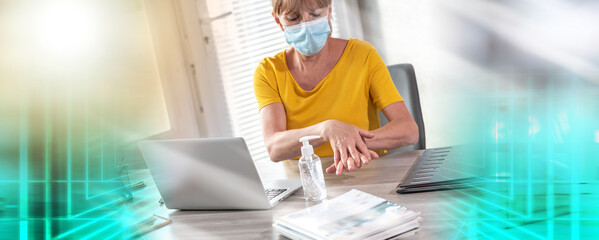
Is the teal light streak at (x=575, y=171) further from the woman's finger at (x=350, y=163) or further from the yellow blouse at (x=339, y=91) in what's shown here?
the yellow blouse at (x=339, y=91)

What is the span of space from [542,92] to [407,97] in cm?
90

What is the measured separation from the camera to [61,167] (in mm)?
1292

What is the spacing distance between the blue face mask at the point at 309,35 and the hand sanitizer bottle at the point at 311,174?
2.13 ft

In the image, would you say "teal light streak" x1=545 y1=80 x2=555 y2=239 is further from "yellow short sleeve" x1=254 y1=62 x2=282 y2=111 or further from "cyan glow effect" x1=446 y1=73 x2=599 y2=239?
"yellow short sleeve" x1=254 y1=62 x2=282 y2=111

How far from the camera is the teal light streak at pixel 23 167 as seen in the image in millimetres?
1064

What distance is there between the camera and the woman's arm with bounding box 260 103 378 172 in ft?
3.58

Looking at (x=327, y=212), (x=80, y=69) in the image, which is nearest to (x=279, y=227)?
(x=327, y=212)

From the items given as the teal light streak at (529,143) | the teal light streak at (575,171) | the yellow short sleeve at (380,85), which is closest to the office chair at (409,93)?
the yellow short sleeve at (380,85)

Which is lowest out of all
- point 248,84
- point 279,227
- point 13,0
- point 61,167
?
point 279,227

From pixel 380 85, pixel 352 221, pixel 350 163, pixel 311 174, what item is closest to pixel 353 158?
pixel 350 163

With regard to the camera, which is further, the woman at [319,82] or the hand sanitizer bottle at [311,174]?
the woman at [319,82]

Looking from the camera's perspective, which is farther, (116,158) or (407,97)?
(407,97)

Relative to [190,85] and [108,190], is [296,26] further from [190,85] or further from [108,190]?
[190,85]

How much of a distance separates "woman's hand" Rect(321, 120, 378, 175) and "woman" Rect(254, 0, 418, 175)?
0.32m
